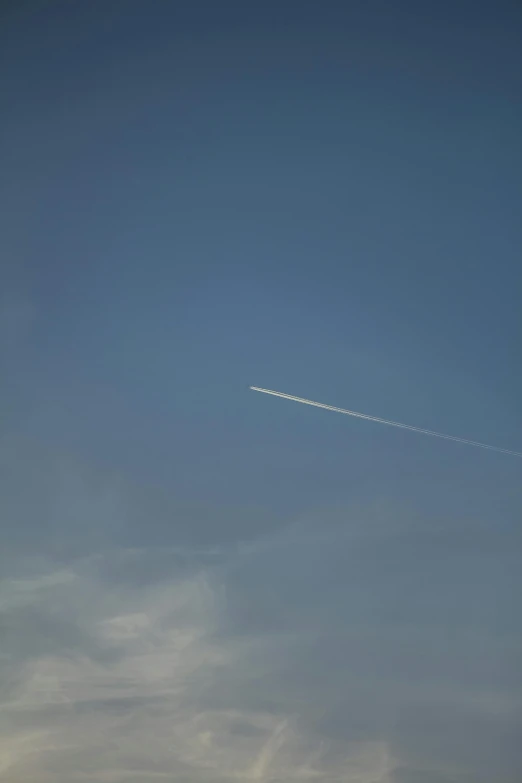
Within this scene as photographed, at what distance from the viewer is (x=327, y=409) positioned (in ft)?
118

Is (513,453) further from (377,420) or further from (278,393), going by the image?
(278,393)

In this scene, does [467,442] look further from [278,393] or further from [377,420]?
[278,393]

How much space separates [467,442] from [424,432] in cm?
154

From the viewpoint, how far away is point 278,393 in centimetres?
3528

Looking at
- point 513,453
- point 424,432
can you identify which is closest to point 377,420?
point 424,432

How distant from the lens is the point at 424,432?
120 feet

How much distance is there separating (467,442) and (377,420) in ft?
10.9

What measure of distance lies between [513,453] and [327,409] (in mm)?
6850

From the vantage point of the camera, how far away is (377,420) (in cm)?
3616

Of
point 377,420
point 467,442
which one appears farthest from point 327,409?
point 467,442

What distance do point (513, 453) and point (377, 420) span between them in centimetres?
503

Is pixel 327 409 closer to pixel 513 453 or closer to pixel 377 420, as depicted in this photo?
pixel 377 420

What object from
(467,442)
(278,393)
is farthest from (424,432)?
(278,393)
